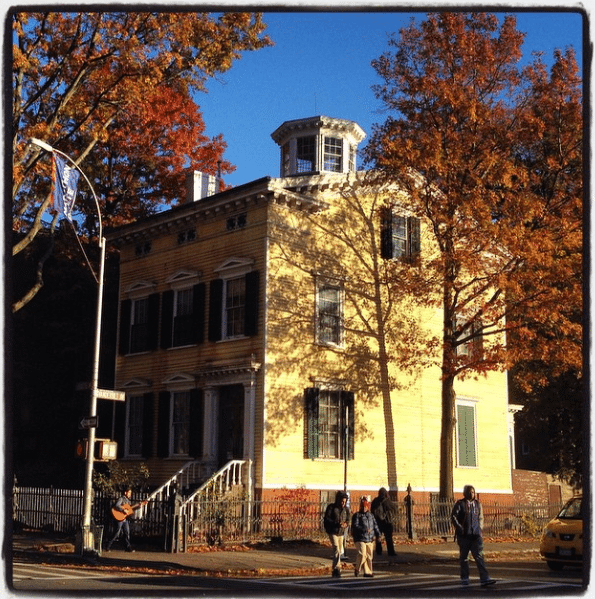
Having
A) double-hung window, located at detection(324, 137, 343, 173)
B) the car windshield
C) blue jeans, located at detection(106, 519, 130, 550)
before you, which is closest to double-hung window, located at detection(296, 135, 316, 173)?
double-hung window, located at detection(324, 137, 343, 173)

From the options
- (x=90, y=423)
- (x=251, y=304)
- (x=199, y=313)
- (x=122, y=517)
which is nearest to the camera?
(x=90, y=423)

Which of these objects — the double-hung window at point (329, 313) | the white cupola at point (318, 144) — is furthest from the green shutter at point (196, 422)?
the white cupola at point (318, 144)

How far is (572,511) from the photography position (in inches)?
818

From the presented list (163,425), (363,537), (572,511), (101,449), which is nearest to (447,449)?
(572,511)

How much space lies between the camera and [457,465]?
3184cm

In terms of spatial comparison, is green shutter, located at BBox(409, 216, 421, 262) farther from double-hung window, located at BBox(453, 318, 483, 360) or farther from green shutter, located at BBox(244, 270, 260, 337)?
green shutter, located at BBox(244, 270, 260, 337)

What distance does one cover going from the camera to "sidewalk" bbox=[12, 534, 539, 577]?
1894 centimetres

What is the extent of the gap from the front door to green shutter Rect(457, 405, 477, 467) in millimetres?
8948

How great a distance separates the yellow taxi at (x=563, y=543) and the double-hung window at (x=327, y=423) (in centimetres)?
842

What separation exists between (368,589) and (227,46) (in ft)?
47.0

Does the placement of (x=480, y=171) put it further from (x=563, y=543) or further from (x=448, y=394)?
(x=563, y=543)

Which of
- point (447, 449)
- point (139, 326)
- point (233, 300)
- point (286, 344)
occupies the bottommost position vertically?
point (447, 449)

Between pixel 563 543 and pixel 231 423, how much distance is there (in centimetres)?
1152

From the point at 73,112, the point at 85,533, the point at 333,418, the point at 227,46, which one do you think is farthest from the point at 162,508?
the point at 227,46
